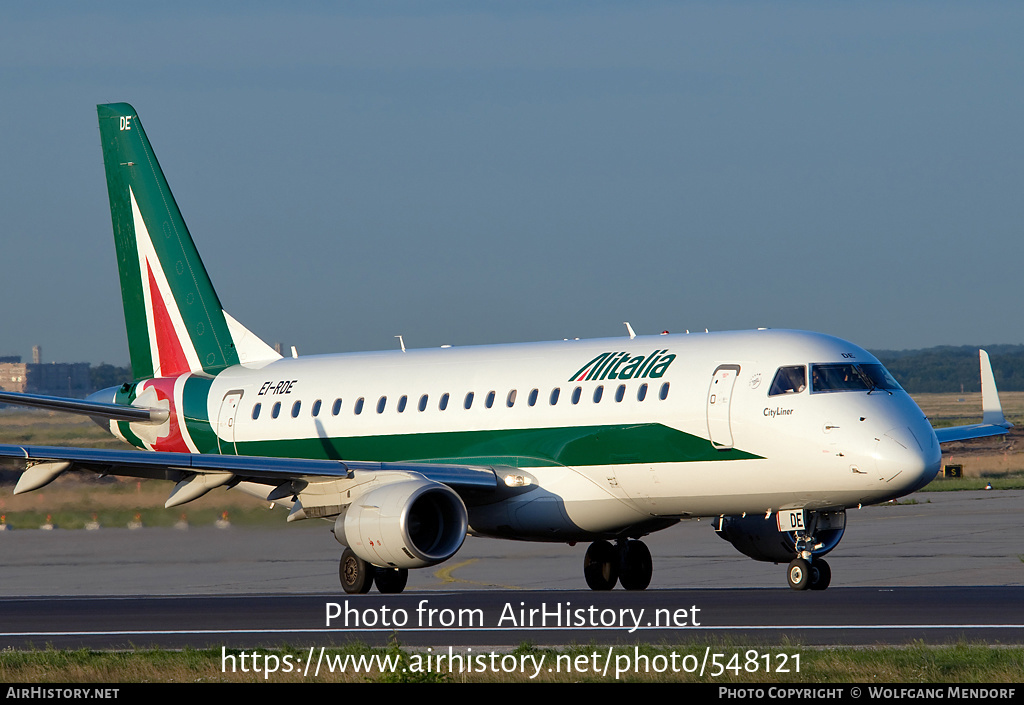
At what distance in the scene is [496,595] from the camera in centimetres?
2609

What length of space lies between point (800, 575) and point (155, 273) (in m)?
18.8

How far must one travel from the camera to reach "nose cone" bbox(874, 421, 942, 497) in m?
24.5

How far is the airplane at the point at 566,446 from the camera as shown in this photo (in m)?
25.7

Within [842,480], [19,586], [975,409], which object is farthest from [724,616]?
[975,409]

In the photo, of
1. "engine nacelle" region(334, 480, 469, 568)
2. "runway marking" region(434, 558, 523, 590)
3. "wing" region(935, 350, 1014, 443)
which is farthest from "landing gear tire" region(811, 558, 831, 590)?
"runway marking" region(434, 558, 523, 590)

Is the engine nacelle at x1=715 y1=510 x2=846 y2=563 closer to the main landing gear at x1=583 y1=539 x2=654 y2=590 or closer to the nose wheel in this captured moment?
the main landing gear at x1=583 y1=539 x2=654 y2=590

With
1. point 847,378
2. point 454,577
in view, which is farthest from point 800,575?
point 454,577

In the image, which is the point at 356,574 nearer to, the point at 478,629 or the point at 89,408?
the point at 89,408

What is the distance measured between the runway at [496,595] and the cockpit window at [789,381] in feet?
11.0

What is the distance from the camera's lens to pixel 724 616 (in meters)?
20.9

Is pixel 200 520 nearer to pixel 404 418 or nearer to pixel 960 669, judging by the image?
pixel 404 418

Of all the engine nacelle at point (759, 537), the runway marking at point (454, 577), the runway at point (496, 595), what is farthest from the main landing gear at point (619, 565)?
the runway marking at point (454, 577)

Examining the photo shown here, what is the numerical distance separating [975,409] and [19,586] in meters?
131

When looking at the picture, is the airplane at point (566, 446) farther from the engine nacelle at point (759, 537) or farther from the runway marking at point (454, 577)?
the runway marking at point (454, 577)
